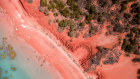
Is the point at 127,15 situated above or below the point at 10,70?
above

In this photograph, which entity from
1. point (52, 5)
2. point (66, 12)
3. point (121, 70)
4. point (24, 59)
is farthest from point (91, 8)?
point (24, 59)

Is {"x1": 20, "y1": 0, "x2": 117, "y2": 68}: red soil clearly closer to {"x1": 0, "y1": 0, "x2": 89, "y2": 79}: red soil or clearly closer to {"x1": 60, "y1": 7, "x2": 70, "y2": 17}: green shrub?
{"x1": 0, "y1": 0, "x2": 89, "y2": 79}: red soil

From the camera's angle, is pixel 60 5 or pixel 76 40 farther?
pixel 76 40

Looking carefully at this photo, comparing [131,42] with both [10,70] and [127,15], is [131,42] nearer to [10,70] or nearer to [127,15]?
[127,15]

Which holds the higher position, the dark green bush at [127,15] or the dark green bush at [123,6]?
the dark green bush at [123,6]

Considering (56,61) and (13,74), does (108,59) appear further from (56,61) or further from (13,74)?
(13,74)

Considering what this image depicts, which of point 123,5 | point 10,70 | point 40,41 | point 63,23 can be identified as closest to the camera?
point 123,5

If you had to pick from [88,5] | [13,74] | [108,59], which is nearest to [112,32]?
[108,59]

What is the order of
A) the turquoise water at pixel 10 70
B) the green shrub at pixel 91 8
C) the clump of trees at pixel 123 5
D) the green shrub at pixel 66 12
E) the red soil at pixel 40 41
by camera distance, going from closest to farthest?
the clump of trees at pixel 123 5 < the green shrub at pixel 91 8 < the green shrub at pixel 66 12 < the red soil at pixel 40 41 < the turquoise water at pixel 10 70

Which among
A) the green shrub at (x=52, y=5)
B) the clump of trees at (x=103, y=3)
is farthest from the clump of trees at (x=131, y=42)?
the green shrub at (x=52, y=5)

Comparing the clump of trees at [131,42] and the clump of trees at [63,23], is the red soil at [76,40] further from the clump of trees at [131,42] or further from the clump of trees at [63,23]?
the clump of trees at [131,42]
